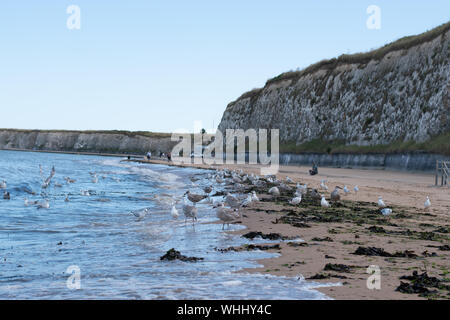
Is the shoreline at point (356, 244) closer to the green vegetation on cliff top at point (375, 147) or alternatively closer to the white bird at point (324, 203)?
the white bird at point (324, 203)

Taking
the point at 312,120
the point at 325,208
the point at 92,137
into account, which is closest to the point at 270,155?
the point at 312,120

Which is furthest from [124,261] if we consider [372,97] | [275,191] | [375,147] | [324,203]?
[372,97]

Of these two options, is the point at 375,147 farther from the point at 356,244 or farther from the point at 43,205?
the point at 356,244

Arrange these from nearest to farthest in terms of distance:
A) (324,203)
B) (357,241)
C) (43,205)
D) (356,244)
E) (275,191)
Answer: (356,244) → (357,241) → (324,203) → (43,205) → (275,191)

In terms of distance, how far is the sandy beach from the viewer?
7.52 metres

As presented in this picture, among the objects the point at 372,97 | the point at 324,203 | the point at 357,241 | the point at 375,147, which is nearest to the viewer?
the point at 357,241

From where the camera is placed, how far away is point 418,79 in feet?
162

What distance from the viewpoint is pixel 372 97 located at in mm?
56594

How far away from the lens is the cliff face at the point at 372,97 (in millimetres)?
46094

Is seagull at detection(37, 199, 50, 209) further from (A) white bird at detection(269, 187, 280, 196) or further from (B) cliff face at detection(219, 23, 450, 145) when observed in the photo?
(B) cliff face at detection(219, 23, 450, 145)

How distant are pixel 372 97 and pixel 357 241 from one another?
4868 centimetres

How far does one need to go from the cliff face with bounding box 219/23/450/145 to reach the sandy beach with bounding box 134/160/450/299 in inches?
1062

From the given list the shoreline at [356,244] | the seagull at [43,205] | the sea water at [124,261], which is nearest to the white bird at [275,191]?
the shoreline at [356,244]

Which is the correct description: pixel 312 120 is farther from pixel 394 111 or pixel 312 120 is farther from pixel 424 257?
pixel 424 257
